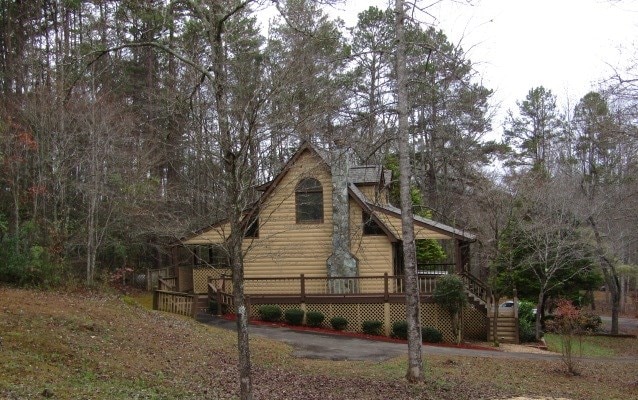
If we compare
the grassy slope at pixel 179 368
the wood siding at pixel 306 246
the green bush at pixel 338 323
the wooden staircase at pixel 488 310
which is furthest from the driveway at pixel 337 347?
the wooden staircase at pixel 488 310

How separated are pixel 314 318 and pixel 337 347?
5.01 metres

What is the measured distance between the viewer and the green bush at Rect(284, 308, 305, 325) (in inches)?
840

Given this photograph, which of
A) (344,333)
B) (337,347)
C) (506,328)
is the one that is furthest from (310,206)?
(506,328)

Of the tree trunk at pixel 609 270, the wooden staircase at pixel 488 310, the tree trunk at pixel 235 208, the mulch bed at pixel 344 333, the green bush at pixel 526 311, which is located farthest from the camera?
the green bush at pixel 526 311

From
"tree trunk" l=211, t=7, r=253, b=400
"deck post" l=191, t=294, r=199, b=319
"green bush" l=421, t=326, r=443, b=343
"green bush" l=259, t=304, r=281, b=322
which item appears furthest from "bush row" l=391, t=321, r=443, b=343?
"tree trunk" l=211, t=7, r=253, b=400

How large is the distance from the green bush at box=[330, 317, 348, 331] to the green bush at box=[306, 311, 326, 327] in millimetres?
433

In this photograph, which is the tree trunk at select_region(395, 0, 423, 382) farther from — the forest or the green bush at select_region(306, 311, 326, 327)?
the green bush at select_region(306, 311, 326, 327)

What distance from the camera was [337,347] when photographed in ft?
53.8

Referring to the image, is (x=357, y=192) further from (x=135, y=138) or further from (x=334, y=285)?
(x=135, y=138)

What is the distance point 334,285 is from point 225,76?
15.4m

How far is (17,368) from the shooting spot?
8.39 m

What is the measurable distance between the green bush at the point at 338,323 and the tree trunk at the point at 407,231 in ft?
34.0

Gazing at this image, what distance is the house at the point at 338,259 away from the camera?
21562 millimetres

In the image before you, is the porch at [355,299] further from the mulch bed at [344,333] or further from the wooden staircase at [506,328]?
the wooden staircase at [506,328]
